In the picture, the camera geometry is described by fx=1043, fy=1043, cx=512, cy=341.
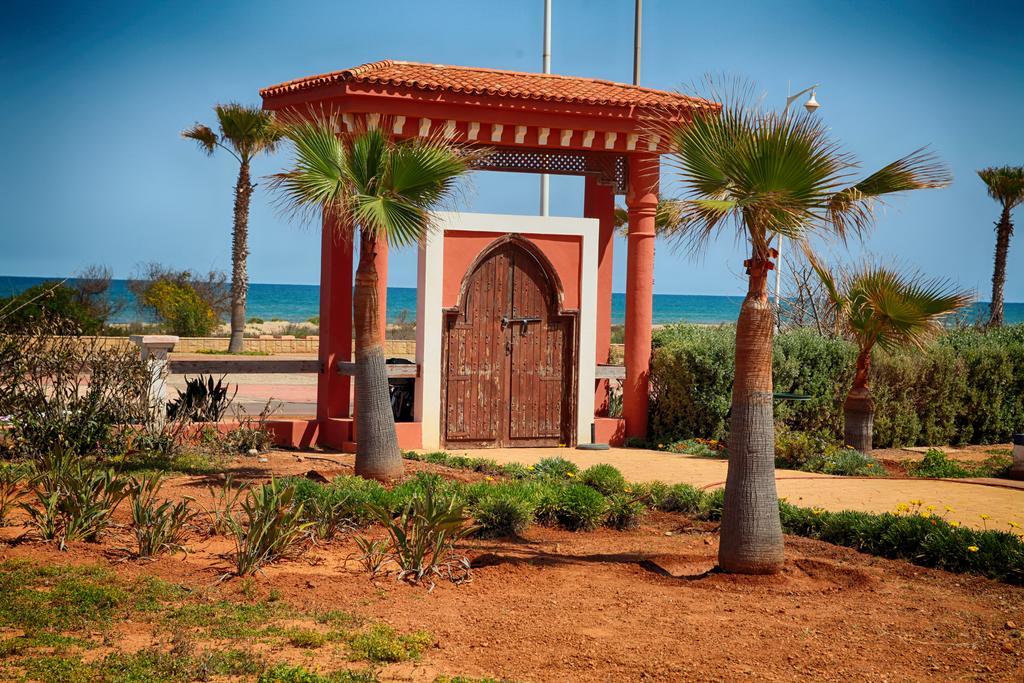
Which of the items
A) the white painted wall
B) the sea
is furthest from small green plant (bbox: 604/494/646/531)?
the sea

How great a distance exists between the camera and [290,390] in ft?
85.5

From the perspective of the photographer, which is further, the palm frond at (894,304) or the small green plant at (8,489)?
the palm frond at (894,304)

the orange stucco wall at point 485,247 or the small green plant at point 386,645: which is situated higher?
the orange stucco wall at point 485,247

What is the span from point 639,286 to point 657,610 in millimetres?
8311

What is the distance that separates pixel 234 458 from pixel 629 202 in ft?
20.9

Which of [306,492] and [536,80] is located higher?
[536,80]

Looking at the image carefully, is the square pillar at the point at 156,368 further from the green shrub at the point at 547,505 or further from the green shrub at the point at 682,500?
the green shrub at the point at 682,500

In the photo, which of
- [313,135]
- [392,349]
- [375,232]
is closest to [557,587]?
[375,232]

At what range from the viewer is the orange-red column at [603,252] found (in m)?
15.3

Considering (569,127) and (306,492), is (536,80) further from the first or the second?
(306,492)

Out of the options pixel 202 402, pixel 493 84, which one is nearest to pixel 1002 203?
pixel 493 84

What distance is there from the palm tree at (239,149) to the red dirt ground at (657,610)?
2719cm

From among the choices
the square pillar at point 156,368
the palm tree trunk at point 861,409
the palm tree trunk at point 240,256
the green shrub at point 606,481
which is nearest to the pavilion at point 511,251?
the square pillar at point 156,368

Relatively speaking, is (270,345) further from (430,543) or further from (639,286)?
(430,543)
